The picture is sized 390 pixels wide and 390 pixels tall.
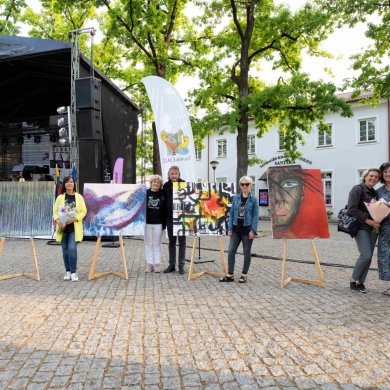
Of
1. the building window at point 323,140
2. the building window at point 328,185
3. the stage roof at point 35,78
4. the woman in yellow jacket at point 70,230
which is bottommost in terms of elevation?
the woman in yellow jacket at point 70,230

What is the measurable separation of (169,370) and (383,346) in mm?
1898

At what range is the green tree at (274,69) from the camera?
1395 centimetres

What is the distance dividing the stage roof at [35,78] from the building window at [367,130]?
13892 mm

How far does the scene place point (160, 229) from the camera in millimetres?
6723

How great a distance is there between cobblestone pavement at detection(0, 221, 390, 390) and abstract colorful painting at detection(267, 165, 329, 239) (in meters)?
0.83

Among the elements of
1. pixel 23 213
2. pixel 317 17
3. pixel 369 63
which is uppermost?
pixel 317 17

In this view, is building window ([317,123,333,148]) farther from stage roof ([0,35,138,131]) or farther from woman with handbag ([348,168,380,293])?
woman with handbag ([348,168,380,293])

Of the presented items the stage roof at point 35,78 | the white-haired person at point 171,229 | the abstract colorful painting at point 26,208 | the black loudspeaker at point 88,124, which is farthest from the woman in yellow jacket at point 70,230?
the stage roof at point 35,78

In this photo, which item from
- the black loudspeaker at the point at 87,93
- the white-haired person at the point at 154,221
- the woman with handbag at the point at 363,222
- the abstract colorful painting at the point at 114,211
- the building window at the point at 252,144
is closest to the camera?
the woman with handbag at the point at 363,222

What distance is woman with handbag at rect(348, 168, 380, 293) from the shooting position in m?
5.30

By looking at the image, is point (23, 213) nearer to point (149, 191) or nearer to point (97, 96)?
point (149, 191)

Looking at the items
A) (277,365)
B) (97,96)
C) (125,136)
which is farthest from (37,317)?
(125,136)

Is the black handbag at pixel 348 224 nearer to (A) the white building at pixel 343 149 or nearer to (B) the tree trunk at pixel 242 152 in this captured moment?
(B) the tree trunk at pixel 242 152

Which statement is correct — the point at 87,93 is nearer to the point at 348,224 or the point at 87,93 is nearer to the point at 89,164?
the point at 89,164
